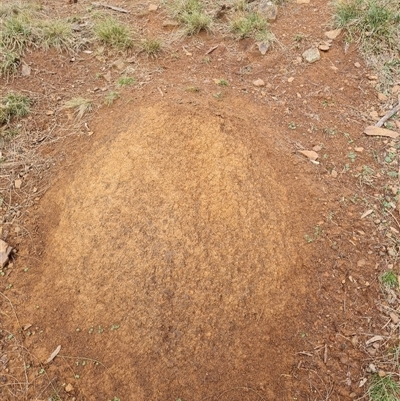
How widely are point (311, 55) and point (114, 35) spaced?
5.69 feet

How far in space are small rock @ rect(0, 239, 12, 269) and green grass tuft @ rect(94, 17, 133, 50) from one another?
80.9 inches

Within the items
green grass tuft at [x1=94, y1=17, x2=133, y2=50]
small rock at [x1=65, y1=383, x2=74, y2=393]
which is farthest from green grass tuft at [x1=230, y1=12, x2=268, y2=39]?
small rock at [x1=65, y1=383, x2=74, y2=393]

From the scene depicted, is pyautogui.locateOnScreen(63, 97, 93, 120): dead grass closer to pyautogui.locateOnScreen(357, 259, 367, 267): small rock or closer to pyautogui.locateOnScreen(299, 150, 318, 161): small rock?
pyautogui.locateOnScreen(299, 150, 318, 161): small rock

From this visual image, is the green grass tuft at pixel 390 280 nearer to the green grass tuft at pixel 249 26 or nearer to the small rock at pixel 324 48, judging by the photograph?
the small rock at pixel 324 48

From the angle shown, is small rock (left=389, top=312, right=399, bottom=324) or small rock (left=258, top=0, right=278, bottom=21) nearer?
small rock (left=389, top=312, right=399, bottom=324)

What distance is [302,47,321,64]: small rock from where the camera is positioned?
3.27 metres

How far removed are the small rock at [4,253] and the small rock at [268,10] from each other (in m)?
2.94

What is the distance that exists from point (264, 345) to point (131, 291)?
0.70 meters

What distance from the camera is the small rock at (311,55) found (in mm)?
3266

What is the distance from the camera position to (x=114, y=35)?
137 inches

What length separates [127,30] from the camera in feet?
11.6

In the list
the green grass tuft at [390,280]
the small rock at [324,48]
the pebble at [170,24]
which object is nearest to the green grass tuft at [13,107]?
the pebble at [170,24]

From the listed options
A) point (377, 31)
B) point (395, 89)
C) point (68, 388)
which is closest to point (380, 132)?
point (395, 89)

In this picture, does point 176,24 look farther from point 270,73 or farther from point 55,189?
point 55,189
